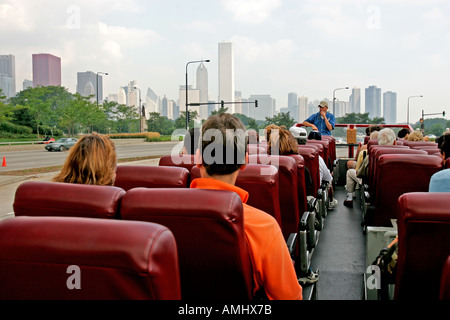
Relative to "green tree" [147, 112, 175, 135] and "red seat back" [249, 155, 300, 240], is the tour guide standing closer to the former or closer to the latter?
"red seat back" [249, 155, 300, 240]

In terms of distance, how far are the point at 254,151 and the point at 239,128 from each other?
11.3 ft

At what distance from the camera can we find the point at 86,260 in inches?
48.8

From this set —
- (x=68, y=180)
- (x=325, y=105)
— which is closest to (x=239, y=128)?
(x=68, y=180)

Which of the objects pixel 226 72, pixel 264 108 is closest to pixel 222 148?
pixel 264 108

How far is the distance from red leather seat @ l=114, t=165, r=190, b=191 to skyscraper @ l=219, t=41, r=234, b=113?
6150 centimetres

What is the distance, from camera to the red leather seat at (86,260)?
1.21 metres

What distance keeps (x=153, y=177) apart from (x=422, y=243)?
5.58 feet

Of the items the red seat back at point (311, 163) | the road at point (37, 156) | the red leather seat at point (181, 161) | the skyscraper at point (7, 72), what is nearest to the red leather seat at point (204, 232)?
the red leather seat at point (181, 161)

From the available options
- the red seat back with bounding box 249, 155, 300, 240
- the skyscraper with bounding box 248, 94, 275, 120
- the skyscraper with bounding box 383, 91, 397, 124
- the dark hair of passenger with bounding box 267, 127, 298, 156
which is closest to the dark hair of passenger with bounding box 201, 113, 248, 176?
the red seat back with bounding box 249, 155, 300, 240

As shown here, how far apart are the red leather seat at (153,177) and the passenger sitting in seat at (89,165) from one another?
37 centimetres

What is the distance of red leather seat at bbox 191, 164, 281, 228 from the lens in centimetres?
281

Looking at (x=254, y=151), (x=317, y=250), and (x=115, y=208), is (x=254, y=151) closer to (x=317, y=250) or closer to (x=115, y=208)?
(x=317, y=250)

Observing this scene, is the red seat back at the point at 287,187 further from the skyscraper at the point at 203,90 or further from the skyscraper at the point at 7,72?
the skyscraper at the point at 7,72

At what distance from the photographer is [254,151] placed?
5.52 m
